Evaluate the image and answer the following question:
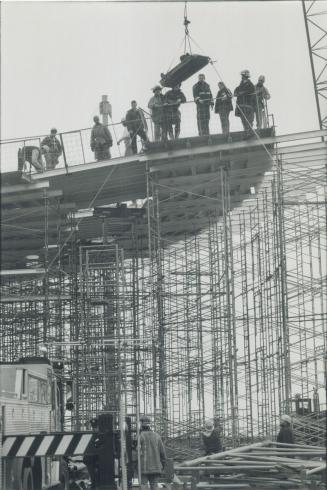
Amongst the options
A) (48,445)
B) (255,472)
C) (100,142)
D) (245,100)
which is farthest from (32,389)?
(245,100)

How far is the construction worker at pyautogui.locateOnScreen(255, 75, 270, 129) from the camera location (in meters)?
29.8

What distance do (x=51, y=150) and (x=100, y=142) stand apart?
62.7 inches

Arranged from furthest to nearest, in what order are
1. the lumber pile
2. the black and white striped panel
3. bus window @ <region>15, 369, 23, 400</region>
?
bus window @ <region>15, 369, 23, 400</region> → the black and white striped panel → the lumber pile

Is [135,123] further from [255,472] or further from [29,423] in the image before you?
[255,472]

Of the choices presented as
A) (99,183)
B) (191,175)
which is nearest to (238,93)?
(191,175)

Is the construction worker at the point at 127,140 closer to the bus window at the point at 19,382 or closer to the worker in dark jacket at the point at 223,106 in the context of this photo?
the worker in dark jacket at the point at 223,106

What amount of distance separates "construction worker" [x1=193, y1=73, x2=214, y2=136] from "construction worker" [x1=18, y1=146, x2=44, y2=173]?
495cm

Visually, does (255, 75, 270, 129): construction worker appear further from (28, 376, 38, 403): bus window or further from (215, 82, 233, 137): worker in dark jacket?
(28, 376, 38, 403): bus window

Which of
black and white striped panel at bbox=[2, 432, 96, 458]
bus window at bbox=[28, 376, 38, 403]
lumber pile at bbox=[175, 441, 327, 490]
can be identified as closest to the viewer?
lumber pile at bbox=[175, 441, 327, 490]

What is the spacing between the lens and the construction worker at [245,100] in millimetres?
29875

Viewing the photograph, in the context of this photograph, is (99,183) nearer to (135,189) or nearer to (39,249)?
(135,189)

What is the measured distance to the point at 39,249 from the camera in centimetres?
3759

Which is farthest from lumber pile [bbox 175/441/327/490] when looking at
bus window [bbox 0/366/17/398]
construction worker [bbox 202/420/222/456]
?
bus window [bbox 0/366/17/398]

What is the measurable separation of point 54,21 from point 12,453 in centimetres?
1110
